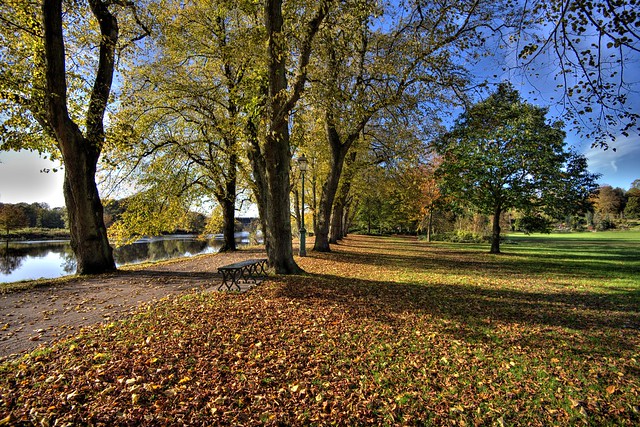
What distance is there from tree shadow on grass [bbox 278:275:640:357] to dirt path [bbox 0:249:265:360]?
3.15 m

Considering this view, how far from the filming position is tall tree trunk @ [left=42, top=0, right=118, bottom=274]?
839 cm

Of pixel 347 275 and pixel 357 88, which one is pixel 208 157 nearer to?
pixel 357 88

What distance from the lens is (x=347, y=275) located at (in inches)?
389

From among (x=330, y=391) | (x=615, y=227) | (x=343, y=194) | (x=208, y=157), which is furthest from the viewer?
(x=615, y=227)

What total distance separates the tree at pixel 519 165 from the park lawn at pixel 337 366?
1065 cm

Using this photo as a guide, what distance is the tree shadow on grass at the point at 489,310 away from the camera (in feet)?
15.9

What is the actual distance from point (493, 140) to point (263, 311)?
53.8 ft

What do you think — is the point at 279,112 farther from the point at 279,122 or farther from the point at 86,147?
the point at 86,147

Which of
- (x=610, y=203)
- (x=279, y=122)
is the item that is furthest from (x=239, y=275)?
(x=610, y=203)

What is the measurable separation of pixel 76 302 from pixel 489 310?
347 inches

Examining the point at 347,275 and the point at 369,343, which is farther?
the point at 347,275

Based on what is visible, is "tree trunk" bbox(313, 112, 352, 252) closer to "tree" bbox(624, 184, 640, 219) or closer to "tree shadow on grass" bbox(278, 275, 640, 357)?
"tree shadow on grass" bbox(278, 275, 640, 357)

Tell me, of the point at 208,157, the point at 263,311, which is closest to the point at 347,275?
the point at 263,311

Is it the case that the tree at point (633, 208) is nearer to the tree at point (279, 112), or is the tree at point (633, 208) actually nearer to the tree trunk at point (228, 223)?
the tree trunk at point (228, 223)
